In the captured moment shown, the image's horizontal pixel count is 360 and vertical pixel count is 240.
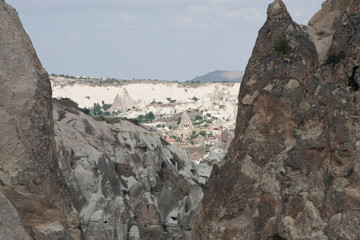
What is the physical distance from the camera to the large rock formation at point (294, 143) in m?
10.3

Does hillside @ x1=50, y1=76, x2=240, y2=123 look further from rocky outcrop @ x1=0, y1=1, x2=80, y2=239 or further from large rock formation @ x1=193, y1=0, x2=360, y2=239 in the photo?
rocky outcrop @ x1=0, y1=1, x2=80, y2=239

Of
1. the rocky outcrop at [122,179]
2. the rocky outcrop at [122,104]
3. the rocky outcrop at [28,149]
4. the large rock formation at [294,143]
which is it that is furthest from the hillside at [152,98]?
the rocky outcrop at [28,149]

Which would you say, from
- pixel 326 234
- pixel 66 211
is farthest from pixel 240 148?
pixel 66 211

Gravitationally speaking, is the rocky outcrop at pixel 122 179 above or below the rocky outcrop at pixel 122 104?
above

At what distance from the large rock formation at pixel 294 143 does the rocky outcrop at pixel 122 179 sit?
382 inches

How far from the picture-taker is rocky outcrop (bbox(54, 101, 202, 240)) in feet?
75.2

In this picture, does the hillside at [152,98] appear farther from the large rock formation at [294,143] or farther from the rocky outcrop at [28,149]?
the rocky outcrop at [28,149]

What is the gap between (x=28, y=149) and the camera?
8.26 m

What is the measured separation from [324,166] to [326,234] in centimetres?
113

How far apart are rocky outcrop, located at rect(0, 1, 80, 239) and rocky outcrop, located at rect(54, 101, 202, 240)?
11862 millimetres

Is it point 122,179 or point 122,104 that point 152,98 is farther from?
point 122,179

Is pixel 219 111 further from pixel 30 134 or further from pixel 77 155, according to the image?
pixel 30 134

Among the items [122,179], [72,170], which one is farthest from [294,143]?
[122,179]

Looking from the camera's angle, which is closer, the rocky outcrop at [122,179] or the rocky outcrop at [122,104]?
the rocky outcrop at [122,179]
